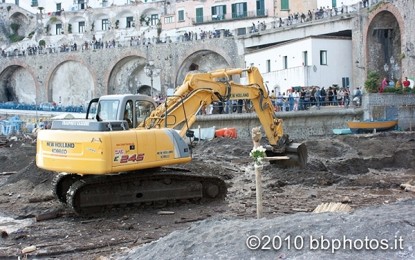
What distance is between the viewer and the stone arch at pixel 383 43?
36625 millimetres

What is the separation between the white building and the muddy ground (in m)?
14.2

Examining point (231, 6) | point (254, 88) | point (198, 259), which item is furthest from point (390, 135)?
point (231, 6)

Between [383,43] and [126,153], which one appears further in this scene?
[383,43]

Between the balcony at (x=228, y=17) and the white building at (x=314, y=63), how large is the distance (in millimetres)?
12762

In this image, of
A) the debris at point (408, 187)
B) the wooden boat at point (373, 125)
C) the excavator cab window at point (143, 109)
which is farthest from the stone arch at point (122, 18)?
the debris at point (408, 187)

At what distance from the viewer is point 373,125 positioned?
1122 inches

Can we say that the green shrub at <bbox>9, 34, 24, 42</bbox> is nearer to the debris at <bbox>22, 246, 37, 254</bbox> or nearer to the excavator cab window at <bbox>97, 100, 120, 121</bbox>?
the excavator cab window at <bbox>97, 100, 120, 121</bbox>

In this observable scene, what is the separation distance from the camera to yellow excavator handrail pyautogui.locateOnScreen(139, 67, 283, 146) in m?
13.9

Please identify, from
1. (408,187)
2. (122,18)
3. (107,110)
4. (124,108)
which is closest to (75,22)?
(122,18)

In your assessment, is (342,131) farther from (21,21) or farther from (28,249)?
(21,21)

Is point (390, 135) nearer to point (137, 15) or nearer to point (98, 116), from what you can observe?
point (98, 116)

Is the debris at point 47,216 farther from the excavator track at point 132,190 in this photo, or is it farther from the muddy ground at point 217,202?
the excavator track at point 132,190

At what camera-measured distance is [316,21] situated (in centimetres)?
4159

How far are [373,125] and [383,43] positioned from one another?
11.0 meters
